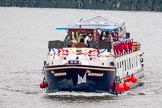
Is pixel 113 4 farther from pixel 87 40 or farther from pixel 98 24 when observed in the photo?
pixel 87 40

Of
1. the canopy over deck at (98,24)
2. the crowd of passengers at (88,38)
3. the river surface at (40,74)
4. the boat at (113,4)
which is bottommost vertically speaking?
the boat at (113,4)

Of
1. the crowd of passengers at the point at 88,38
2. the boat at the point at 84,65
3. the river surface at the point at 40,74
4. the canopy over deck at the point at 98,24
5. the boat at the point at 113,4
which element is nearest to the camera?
the river surface at the point at 40,74

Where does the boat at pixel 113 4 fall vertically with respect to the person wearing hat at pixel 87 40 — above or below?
below

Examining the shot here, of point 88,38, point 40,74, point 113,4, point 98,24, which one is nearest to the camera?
point 88,38

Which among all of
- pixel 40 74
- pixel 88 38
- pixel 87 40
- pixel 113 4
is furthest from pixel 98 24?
pixel 113 4

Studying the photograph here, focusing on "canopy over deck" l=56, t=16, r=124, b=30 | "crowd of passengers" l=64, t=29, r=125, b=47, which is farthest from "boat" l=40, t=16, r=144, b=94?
"canopy over deck" l=56, t=16, r=124, b=30

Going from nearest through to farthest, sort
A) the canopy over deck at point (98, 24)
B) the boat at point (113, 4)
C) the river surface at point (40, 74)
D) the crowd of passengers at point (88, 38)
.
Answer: the river surface at point (40, 74), the crowd of passengers at point (88, 38), the canopy over deck at point (98, 24), the boat at point (113, 4)

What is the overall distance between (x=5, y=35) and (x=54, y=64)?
192ft

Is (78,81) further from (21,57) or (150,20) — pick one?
(150,20)

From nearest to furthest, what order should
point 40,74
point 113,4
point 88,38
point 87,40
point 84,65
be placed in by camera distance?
point 84,65 → point 87,40 → point 88,38 → point 40,74 → point 113,4

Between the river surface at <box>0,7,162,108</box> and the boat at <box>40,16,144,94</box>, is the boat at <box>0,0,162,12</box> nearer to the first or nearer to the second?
the river surface at <box>0,7,162,108</box>

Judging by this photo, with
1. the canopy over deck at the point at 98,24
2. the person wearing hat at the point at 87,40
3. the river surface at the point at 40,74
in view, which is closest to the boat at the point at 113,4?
the river surface at the point at 40,74

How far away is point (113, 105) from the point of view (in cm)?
5397

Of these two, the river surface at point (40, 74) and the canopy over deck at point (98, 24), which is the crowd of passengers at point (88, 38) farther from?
the river surface at point (40, 74)
